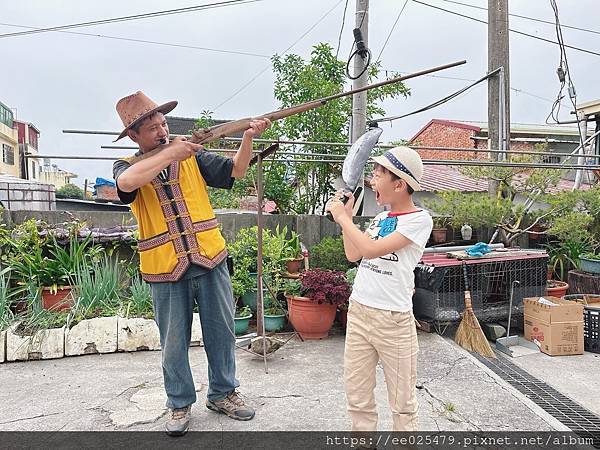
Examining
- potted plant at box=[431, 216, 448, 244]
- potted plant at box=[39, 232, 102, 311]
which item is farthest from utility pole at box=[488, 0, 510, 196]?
potted plant at box=[39, 232, 102, 311]

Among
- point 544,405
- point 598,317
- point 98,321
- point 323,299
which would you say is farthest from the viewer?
point 598,317

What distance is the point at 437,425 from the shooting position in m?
2.51

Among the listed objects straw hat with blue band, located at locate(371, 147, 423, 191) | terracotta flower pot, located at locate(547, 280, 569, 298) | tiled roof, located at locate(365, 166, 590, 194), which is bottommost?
terracotta flower pot, located at locate(547, 280, 569, 298)

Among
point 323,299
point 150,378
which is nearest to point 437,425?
point 323,299

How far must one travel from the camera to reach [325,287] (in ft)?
13.0

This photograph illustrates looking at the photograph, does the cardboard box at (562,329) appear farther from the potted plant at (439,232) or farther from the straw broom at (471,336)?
the potted plant at (439,232)

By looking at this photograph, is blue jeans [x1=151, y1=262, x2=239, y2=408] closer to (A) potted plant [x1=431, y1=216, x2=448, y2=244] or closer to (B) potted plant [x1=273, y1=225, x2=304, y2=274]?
(B) potted plant [x1=273, y1=225, x2=304, y2=274]

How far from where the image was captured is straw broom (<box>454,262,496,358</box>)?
3994mm

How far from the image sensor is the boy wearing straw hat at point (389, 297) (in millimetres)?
1995

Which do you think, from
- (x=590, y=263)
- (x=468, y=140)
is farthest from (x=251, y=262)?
(x=468, y=140)

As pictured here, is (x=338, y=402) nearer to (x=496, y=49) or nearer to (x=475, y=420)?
(x=475, y=420)

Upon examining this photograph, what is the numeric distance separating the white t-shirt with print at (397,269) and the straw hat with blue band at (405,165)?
15 cm

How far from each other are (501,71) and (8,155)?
84.0 ft

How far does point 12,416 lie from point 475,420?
8.56 feet
